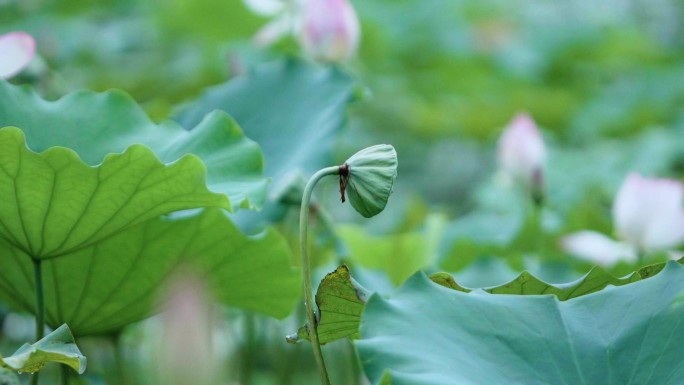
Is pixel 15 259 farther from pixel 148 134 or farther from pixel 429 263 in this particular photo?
pixel 429 263

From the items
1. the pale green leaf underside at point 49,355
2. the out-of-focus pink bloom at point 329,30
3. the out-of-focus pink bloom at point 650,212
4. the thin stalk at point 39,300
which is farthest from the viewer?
the out-of-focus pink bloom at point 329,30

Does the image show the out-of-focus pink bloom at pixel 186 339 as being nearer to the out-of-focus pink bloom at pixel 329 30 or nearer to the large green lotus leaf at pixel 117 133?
the large green lotus leaf at pixel 117 133

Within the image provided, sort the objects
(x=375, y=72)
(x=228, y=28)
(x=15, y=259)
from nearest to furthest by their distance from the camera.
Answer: (x=15, y=259) → (x=228, y=28) → (x=375, y=72)

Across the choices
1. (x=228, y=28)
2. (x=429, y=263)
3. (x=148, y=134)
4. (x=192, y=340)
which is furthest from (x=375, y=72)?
(x=192, y=340)

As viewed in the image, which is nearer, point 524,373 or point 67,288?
point 524,373

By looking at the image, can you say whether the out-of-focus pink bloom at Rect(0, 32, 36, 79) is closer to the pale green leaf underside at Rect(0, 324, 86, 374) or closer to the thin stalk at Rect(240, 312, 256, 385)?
the pale green leaf underside at Rect(0, 324, 86, 374)

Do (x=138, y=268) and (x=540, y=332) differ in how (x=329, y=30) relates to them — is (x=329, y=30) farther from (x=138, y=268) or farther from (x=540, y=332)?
(x=540, y=332)

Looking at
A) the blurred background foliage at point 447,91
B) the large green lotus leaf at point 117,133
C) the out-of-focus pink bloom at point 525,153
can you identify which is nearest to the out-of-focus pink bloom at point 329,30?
the blurred background foliage at point 447,91
